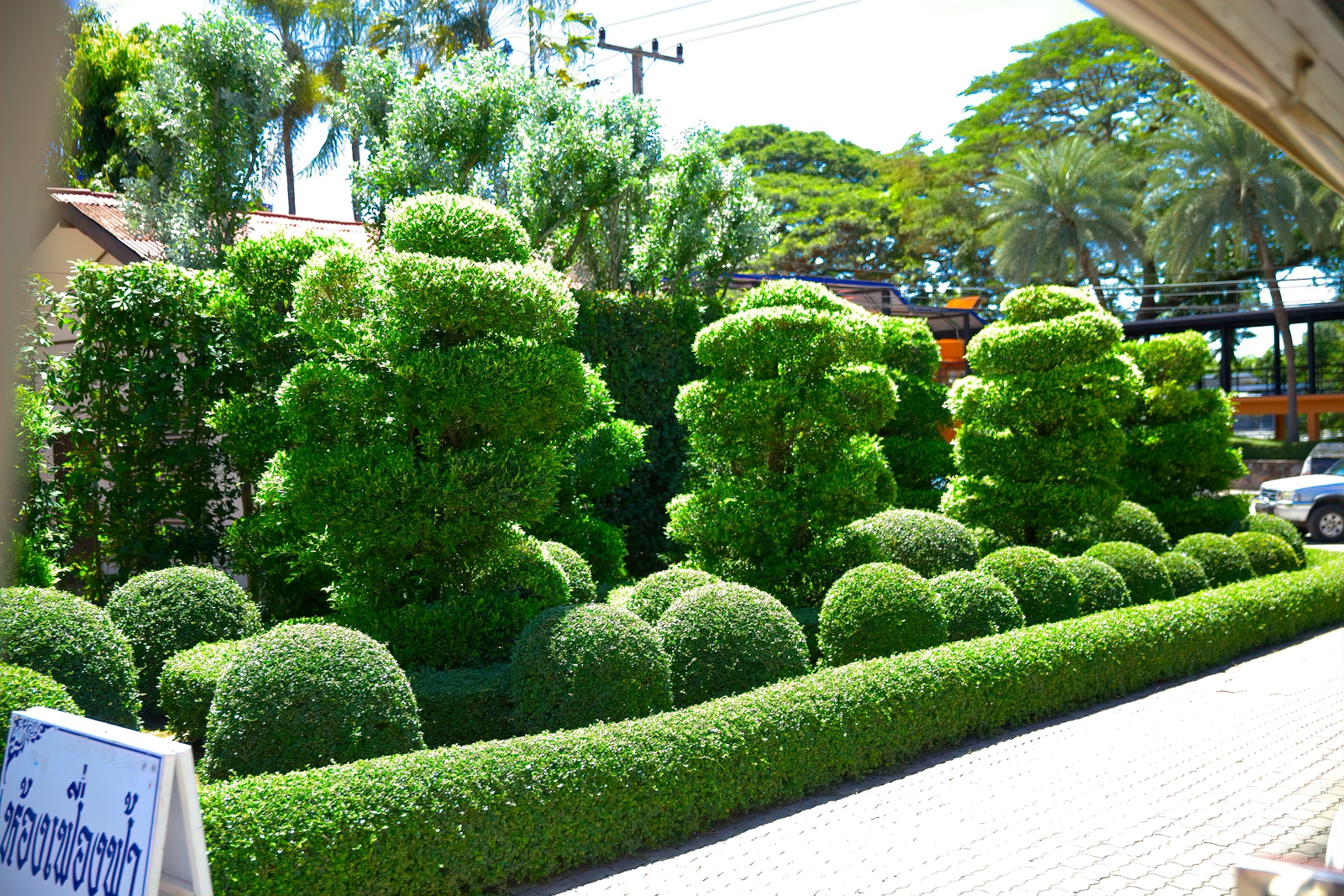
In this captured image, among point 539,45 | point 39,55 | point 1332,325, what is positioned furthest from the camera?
point 1332,325

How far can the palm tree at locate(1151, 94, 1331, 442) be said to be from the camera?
32719 mm

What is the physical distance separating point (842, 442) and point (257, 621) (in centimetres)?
545

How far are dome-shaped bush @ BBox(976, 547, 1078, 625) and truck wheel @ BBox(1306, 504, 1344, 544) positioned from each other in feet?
43.8

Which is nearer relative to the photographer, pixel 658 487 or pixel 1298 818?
pixel 1298 818

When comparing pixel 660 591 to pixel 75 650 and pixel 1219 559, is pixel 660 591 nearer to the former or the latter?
pixel 75 650

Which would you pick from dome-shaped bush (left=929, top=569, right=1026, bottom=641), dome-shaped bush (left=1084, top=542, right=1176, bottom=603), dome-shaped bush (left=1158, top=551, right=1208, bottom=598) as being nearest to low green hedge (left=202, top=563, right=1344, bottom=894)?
dome-shaped bush (left=929, top=569, right=1026, bottom=641)

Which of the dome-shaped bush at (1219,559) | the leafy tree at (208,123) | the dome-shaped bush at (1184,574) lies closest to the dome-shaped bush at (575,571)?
Result: the leafy tree at (208,123)

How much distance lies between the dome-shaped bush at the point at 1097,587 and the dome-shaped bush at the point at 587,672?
195 inches

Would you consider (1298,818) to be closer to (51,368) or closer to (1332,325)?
(51,368)

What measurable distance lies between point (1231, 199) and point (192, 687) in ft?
119

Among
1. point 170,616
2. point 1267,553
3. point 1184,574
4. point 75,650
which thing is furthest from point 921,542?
point 75,650

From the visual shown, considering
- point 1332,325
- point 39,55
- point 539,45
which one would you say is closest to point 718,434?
point 39,55

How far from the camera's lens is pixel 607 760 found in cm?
515

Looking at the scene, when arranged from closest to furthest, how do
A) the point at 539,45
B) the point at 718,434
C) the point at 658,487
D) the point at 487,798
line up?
the point at 487,798 → the point at 718,434 → the point at 658,487 → the point at 539,45
